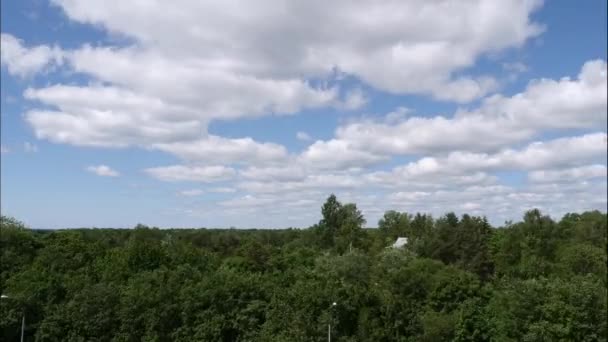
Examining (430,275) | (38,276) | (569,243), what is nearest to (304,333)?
(430,275)

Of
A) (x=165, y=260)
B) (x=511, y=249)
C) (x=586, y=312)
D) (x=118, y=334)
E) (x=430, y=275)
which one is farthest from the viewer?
(x=511, y=249)

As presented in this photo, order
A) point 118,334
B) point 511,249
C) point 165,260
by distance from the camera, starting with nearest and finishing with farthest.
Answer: point 118,334 < point 165,260 < point 511,249

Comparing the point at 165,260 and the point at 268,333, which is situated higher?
the point at 165,260

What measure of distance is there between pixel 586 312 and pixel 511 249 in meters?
39.8

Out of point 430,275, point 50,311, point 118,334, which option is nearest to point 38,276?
point 50,311

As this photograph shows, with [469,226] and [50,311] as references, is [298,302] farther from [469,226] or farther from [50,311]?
[469,226]

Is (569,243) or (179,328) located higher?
(569,243)

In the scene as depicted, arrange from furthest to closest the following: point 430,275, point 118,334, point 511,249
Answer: point 511,249, point 430,275, point 118,334

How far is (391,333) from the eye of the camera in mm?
39125

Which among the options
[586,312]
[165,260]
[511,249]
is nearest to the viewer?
[586,312]

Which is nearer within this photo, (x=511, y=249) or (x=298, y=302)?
(x=298, y=302)

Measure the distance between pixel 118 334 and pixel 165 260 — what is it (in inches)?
675

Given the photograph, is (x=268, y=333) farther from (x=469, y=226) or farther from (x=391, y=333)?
(x=469, y=226)

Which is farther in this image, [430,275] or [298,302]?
[430,275]
